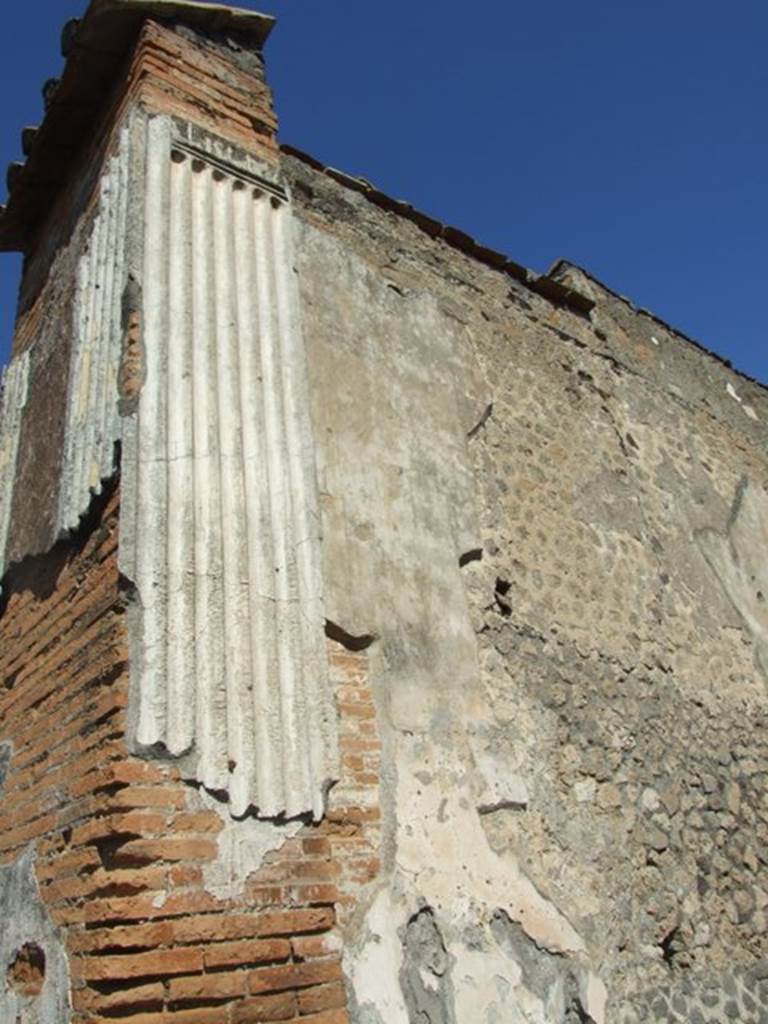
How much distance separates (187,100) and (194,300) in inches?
45.7

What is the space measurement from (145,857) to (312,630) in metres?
0.96

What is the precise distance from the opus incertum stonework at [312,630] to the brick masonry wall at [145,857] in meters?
0.01

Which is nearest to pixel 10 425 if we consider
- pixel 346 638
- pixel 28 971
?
pixel 346 638

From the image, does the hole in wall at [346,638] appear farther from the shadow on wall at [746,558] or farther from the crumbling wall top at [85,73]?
the shadow on wall at [746,558]

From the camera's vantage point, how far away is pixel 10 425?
4.58 m

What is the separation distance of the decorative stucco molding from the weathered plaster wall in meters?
0.39

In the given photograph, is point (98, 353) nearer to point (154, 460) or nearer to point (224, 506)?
point (154, 460)

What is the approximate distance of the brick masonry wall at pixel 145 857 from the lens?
2.37 metres

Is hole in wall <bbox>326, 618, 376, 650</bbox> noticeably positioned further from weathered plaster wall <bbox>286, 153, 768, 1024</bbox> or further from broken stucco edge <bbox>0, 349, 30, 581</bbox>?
broken stucco edge <bbox>0, 349, 30, 581</bbox>

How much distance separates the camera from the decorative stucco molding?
273 cm


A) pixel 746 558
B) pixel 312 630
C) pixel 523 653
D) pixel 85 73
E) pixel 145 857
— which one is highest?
pixel 85 73

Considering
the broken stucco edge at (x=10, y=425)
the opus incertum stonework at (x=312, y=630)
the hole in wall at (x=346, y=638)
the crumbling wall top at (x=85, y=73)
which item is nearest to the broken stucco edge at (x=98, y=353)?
the opus incertum stonework at (x=312, y=630)

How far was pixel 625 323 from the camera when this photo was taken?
6.84 metres

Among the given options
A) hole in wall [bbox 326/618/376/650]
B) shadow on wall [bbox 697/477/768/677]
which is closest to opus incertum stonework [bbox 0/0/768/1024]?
hole in wall [bbox 326/618/376/650]
